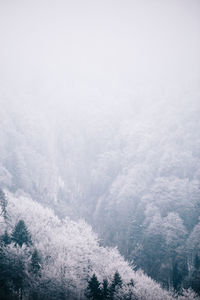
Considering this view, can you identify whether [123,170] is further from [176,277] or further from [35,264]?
[35,264]

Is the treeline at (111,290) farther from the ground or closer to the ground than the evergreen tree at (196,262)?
closer to the ground

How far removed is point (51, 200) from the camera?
73.6 meters

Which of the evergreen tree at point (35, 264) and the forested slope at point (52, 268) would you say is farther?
the evergreen tree at point (35, 264)

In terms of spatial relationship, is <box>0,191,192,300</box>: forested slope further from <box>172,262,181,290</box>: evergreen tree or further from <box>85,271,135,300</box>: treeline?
<box>172,262,181,290</box>: evergreen tree

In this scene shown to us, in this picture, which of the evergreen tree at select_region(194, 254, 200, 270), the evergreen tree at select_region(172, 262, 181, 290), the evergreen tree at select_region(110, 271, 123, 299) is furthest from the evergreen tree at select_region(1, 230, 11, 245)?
the evergreen tree at select_region(194, 254, 200, 270)

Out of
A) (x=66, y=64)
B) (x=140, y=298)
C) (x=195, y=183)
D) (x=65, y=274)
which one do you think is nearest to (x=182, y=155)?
(x=195, y=183)

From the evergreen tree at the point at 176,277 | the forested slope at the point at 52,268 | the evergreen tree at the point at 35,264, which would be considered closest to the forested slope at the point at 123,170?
the evergreen tree at the point at 176,277

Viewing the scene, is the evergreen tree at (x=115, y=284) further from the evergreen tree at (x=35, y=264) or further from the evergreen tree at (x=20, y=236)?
the evergreen tree at (x=20, y=236)

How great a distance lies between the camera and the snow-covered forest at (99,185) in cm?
3503

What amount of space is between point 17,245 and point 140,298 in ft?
68.1

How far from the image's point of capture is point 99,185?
85.2 m

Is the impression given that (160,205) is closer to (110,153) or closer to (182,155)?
(182,155)

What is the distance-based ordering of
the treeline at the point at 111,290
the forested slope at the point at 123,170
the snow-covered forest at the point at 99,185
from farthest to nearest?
1. the forested slope at the point at 123,170
2. the snow-covered forest at the point at 99,185
3. the treeline at the point at 111,290

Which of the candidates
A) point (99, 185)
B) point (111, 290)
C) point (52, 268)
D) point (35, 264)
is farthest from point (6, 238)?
point (99, 185)
